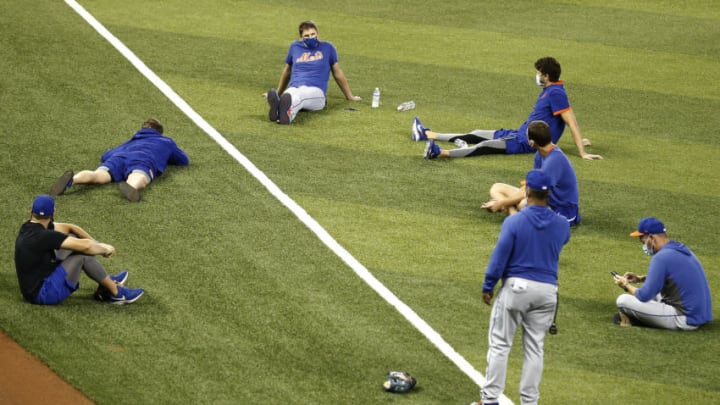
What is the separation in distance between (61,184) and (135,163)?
0.96m

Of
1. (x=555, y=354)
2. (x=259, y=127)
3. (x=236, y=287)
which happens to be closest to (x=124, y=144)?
(x=259, y=127)

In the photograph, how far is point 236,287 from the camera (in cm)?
1117

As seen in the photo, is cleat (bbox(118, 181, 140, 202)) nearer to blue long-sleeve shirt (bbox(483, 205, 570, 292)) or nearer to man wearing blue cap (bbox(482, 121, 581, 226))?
man wearing blue cap (bbox(482, 121, 581, 226))

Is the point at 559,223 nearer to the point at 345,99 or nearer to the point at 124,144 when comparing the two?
the point at 124,144

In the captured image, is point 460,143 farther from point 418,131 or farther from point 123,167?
point 123,167

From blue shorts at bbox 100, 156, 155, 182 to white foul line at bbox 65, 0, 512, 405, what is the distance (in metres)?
1.41

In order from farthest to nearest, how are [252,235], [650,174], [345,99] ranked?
[345,99] < [650,174] < [252,235]

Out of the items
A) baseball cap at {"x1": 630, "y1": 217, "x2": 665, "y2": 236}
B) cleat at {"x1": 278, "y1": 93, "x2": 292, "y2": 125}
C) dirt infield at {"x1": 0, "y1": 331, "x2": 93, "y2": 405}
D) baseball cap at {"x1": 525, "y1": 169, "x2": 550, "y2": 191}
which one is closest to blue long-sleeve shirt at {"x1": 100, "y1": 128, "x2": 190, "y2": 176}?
cleat at {"x1": 278, "y1": 93, "x2": 292, "y2": 125}

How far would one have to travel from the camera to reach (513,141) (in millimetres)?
15758

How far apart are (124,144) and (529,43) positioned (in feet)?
33.8

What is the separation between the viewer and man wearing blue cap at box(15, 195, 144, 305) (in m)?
10.1

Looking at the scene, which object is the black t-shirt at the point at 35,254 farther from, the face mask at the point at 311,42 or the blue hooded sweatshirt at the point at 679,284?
the face mask at the point at 311,42

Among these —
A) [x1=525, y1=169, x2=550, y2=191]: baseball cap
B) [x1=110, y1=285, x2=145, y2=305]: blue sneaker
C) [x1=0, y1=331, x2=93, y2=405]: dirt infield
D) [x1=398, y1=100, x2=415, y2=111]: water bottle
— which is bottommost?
[x1=0, y1=331, x2=93, y2=405]: dirt infield

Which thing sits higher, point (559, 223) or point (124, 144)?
point (559, 223)
